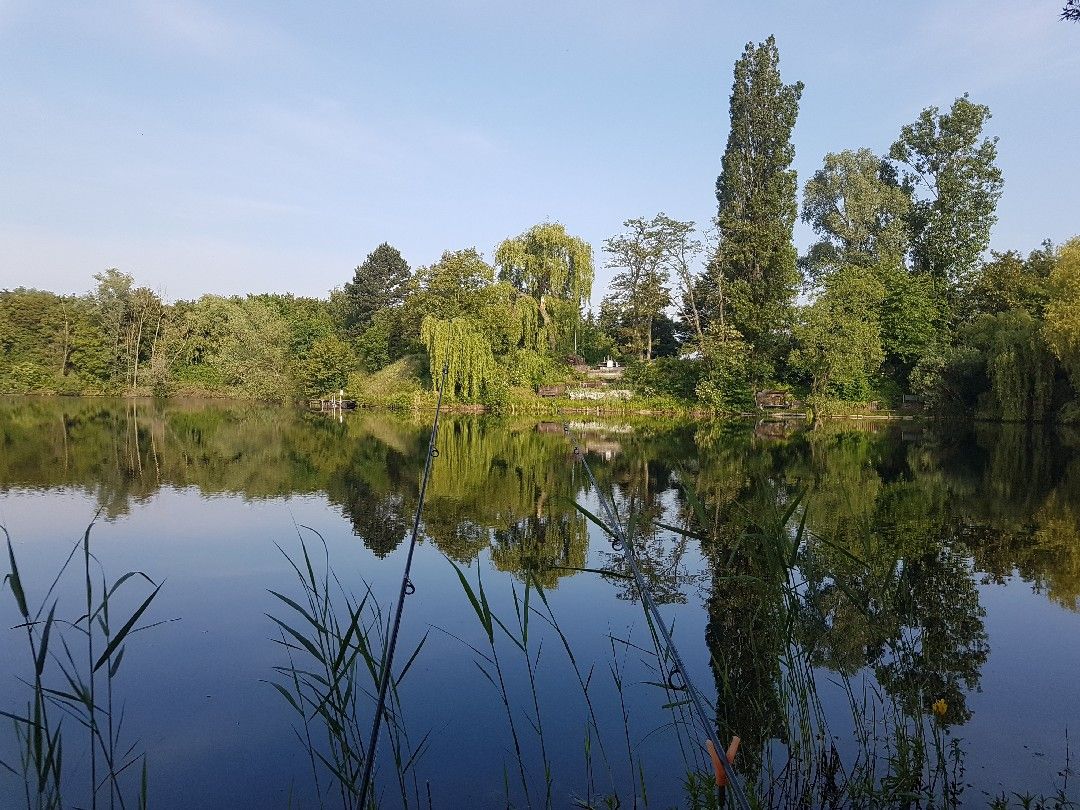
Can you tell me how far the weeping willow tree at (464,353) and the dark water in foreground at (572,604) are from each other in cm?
1596

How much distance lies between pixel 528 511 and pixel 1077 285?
78.6 feet

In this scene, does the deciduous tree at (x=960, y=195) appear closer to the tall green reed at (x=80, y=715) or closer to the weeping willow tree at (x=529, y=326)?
the weeping willow tree at (x=529, y=326)

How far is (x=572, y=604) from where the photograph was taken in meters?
7.60

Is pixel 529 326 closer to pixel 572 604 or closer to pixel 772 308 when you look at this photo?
pixel 772 308

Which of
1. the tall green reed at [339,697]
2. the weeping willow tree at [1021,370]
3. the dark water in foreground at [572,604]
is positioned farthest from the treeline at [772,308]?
the tall green reed at [339,697]

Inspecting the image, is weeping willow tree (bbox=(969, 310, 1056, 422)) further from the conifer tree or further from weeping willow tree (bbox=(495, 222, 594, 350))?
the conifer tree

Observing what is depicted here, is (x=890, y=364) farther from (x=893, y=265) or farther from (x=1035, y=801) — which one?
(x=1035, y=801)

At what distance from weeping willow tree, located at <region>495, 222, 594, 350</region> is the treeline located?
110mm

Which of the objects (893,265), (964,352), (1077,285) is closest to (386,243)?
(893,265)

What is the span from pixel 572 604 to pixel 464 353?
27.9 metres

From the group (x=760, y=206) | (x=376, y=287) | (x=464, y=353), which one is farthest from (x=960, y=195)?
(x=376, y=287)

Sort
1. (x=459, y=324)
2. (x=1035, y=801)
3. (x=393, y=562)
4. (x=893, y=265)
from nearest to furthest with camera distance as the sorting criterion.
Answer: (x=1035, y=801) → (x=393, y=562) → (x=459, y=324) → (x=893, y=265)

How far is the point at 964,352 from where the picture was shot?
30906mm

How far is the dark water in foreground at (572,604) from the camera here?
4.36 meters
